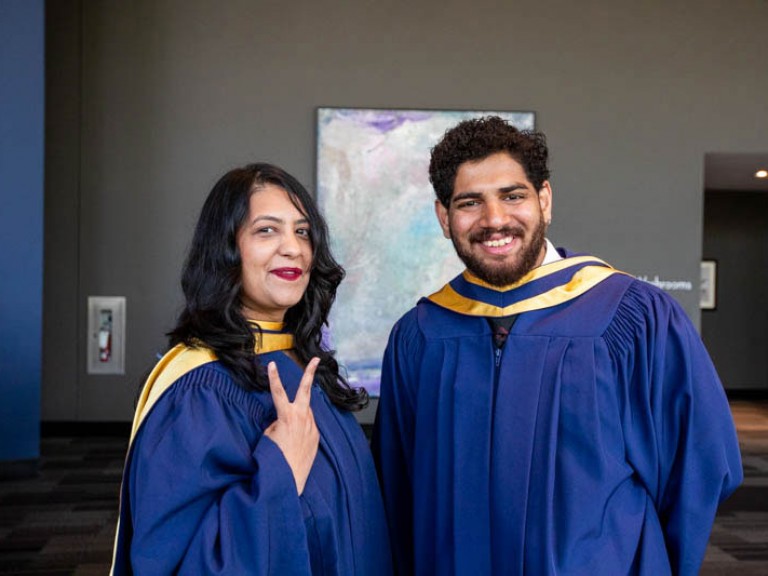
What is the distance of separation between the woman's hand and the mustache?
0.58 m

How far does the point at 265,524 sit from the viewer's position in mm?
1479

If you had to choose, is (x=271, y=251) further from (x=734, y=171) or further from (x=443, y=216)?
(x=734, y=171)

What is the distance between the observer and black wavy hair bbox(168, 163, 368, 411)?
66.2 inches

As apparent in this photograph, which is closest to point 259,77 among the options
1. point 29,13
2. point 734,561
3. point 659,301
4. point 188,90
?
point 188,90

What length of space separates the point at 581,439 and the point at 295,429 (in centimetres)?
66

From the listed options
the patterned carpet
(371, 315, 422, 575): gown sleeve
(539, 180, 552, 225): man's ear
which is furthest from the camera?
Answer: the patterned carpet

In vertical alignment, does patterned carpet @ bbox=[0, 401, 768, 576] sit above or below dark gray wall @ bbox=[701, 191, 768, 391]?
below

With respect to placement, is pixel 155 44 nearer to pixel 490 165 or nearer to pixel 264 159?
pixel 264 159

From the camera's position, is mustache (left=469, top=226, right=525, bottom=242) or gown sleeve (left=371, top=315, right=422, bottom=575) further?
gown sleeve (left=371, top=315, right=422, bottom=575)

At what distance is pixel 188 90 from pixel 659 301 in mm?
6202

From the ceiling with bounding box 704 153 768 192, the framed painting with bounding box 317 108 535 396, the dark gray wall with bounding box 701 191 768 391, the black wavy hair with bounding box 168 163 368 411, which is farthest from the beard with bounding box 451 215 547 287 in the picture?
the dark gray wall with bounding box 701 191 768 391

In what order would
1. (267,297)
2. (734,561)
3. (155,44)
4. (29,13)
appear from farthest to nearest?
1. (155,44)
2. (29,13)
3. (734,561)
4. (267,297)

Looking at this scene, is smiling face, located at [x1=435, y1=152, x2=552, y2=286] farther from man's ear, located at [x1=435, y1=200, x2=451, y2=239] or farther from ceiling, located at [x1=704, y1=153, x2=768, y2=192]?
ceiling, located at [x1=704, y1=153, x2=768, y2=192]

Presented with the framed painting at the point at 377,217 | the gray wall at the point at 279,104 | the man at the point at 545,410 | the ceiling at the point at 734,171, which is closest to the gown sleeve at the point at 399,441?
the man at the point at 545,410
